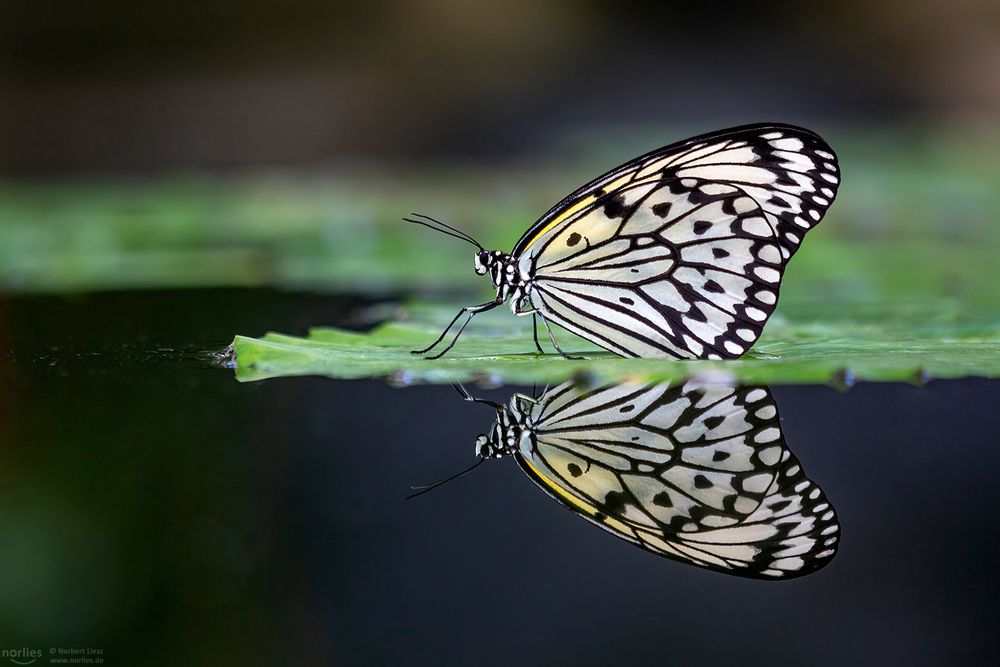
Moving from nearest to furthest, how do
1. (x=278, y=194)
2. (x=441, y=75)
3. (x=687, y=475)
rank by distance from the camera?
(x=687, y=475)
(x=278, y=194)
(x=441, y=75)

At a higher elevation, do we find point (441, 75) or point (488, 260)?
point (441, 75)

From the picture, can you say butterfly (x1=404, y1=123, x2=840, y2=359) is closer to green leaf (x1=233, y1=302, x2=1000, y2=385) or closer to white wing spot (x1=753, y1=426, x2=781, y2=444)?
green leaf (x1=233, y1=302, x2=1000, y2=385)

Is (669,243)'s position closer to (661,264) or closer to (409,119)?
(661,264)

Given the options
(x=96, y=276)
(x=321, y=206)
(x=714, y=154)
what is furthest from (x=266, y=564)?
(x=321, y=206)

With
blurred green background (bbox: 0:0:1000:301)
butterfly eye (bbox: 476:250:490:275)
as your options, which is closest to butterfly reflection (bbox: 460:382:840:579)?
butterfly eye (bbox: 476:250:490:275)

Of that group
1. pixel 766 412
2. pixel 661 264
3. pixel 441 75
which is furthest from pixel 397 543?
pixel 441 75

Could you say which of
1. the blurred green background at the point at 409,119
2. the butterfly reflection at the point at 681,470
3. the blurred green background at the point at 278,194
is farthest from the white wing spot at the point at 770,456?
the blurred green background at the point at 409,119
